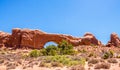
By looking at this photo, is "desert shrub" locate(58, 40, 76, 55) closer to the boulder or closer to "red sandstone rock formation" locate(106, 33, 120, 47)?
the boulder

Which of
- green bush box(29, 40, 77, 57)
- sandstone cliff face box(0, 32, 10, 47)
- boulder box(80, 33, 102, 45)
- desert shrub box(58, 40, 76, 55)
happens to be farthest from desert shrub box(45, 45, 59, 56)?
sandstone cliff face box(0, 32, 10, 47)

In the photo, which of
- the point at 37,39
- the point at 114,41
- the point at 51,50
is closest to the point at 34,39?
the point at 37,39

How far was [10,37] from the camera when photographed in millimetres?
64000

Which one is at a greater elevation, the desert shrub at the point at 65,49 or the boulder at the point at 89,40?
the boulder at the point at 89,40

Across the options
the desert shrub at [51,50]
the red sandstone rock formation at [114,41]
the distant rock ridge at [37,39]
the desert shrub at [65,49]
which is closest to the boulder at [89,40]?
the distant rock ridge at [37,39]

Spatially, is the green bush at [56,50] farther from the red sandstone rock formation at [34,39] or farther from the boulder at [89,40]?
the red sandstone rock formation at [34,39]

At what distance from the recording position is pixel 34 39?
63781 millimetres

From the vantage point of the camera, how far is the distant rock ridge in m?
62.9

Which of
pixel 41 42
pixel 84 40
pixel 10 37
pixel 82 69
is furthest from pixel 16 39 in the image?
pixel 82 69

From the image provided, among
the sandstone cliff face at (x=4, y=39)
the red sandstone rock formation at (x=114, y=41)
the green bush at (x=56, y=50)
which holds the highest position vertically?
the sandstone cliff face at (x=4, y=39)

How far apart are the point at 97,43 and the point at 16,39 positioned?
20137mm

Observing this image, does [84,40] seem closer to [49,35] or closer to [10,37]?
[49,35]

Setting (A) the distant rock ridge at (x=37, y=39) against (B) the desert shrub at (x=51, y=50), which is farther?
(A) the distant rock ridge at (x=37, y=39)

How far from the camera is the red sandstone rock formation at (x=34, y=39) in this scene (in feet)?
206
